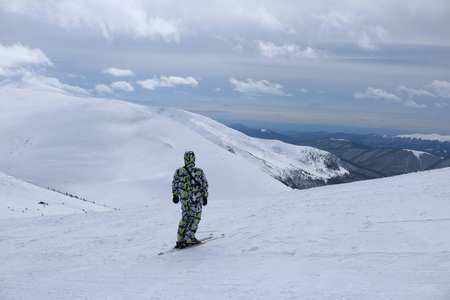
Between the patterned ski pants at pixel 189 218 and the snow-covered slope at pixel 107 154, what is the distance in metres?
26.5

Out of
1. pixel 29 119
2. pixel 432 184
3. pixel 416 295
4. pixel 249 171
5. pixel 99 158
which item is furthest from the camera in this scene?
pixel 29 119

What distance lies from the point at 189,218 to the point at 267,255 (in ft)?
8.69

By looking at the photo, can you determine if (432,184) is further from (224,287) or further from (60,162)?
(60,162)

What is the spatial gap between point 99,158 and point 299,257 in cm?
4629

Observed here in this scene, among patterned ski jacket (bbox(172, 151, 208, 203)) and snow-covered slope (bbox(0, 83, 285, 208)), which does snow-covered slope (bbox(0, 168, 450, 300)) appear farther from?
snow-covered slope (bbox(0, 83, 285, 208))

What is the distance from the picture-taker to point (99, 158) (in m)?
50.6

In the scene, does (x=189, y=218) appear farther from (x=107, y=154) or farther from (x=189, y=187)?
(x=107, y=154)

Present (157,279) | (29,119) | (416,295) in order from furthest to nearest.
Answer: (29,119) → (157,279) → (416,295)

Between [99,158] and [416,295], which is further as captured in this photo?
[99,158]

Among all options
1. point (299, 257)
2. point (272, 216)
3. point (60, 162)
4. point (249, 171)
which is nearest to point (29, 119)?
point (60, 162)

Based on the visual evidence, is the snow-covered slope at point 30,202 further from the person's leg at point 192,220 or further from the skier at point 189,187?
the skier at point 189,187

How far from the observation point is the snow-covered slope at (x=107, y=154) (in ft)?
137

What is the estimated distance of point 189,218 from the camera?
10523 mm

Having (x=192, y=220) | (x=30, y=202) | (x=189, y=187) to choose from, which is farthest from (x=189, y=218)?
(x=30, y=202)
